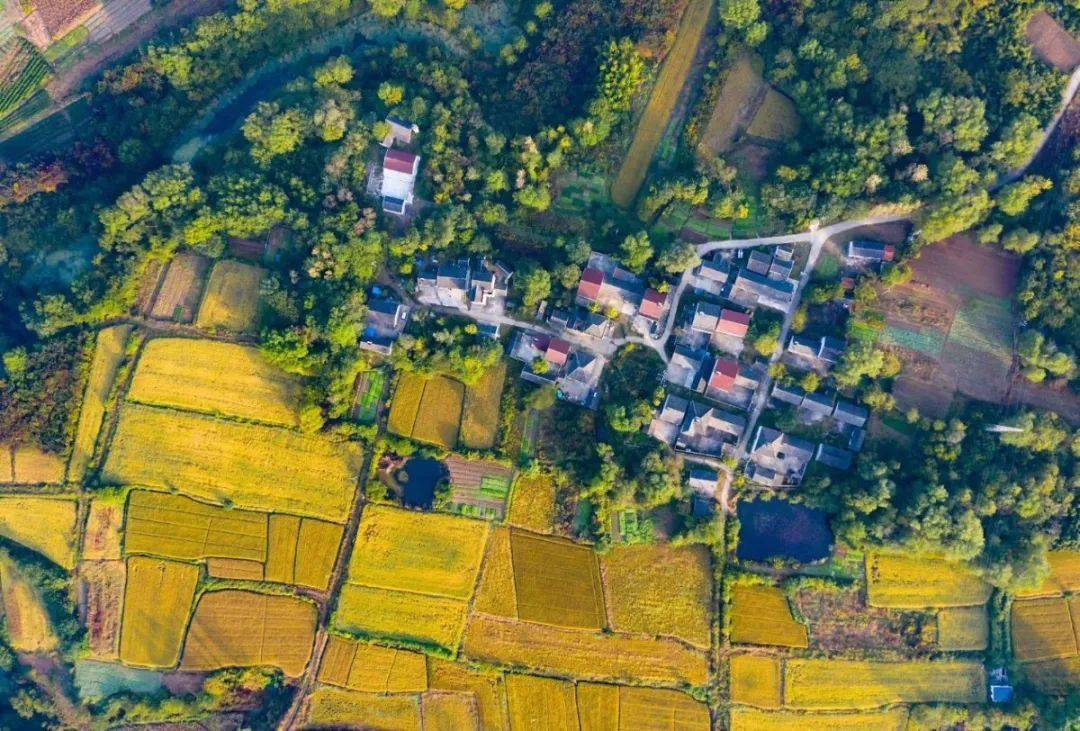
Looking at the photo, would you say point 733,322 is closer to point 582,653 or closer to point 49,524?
point 582,653

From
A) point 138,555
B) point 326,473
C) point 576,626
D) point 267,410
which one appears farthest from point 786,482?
point 138,555

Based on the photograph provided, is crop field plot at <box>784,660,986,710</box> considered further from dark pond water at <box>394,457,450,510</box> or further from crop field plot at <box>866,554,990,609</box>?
dark pond water at <box>394,457,450,510</box>

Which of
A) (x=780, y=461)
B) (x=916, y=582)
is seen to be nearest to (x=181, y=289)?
(x=780, y=461)

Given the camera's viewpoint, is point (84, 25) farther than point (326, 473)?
Yes

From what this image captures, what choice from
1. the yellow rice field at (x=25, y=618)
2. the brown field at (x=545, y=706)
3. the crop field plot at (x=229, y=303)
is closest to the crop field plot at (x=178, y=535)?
the yellow rice field at (x=25, y=618)

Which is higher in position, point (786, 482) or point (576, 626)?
point (786, 482)

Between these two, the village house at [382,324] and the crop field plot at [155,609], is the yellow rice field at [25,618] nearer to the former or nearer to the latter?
the crop field plot at [155,609]

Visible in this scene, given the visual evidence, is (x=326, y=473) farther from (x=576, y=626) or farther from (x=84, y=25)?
(x=84, y=25)

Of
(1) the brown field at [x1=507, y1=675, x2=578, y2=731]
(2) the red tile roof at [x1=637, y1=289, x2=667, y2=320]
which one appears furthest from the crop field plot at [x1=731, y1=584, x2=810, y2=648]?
(2) the red tile roof at [x1=637, y1=289, x2=667, y2=320]
